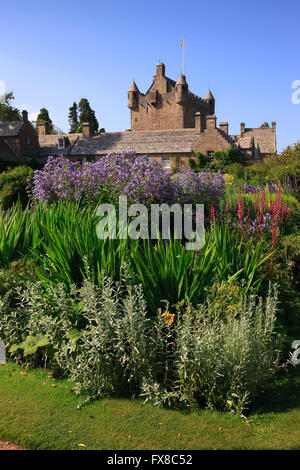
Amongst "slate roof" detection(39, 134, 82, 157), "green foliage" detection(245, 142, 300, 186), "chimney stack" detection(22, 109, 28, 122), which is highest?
"chimney stack" detection(22, 109, 28, 122)

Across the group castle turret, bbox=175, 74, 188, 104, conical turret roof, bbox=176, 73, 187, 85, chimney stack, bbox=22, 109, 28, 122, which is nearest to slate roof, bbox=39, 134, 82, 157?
chimney stack, bbox=22, 109, 28, 122

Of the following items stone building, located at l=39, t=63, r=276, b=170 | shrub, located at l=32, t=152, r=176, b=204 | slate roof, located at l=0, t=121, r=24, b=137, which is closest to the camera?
shrub, located at l=32, t=152, r=176, b=204

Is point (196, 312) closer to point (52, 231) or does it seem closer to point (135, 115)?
point (52, 231)

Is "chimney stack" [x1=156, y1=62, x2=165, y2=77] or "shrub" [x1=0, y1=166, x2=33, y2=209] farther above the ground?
"chimney stack" [x1=156, y1=62, x2=165, y2=77]

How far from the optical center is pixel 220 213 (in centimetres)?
737

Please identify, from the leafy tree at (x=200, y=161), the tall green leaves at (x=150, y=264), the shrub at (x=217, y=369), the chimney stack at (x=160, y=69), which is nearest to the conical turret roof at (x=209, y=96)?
the chimney stack at (x=160, y=69)

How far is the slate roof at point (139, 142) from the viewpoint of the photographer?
40.3 meters

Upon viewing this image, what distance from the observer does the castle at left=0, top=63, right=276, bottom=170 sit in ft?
130

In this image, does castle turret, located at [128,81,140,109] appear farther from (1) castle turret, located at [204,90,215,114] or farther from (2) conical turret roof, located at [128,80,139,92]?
(1) castle turret, located at [204,90,215,114]

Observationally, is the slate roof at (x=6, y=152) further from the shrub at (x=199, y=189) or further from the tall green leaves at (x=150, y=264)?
the tall green leaves at (x=150, y=264)

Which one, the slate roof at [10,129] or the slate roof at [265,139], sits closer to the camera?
the slate roof at [10,129]

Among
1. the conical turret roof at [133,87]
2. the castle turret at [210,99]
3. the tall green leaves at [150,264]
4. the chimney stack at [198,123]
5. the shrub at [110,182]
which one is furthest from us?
the castle turret at [210,99]

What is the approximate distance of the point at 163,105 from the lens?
50906 millimetres
